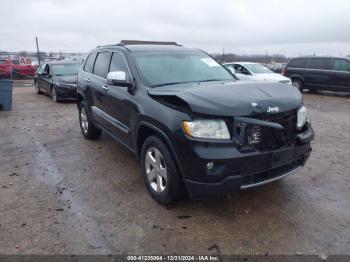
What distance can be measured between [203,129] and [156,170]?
895 mm

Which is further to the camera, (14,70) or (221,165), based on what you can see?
(14,70)

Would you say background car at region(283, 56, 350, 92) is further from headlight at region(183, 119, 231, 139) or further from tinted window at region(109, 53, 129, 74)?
headlight at region(183, 119, 231, 139)

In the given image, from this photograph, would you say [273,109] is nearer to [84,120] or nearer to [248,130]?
[248,130]

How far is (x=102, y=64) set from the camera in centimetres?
531

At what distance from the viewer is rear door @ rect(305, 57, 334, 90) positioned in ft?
44.6

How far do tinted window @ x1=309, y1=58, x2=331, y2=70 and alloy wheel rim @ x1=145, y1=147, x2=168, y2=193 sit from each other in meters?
12.5

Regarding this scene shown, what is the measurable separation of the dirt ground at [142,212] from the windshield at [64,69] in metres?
7.49

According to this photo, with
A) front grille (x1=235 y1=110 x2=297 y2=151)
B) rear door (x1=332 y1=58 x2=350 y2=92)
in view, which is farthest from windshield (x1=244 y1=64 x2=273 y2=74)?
front grille (x1=235 y1=110 x2=297 y2=151)

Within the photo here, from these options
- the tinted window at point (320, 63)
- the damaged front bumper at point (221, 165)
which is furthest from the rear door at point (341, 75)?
the damaged front bumper at point (221, 165)

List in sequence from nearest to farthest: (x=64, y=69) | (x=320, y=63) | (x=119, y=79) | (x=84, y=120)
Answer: (x=119, y=79), (x=84, y=120), (x=64, y=69), (x=320, y=63)

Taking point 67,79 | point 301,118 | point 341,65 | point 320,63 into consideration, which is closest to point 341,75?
point 341,65

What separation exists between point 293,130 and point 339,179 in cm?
153

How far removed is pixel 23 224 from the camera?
10.7 feet

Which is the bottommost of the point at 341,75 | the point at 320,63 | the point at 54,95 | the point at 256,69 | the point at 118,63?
the point at 54,95
